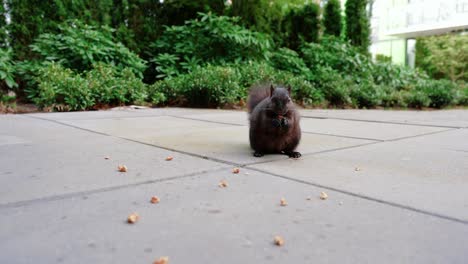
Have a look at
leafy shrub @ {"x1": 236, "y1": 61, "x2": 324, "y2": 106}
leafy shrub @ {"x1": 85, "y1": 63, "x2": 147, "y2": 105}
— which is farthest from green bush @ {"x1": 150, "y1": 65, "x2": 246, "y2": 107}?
leafy shrub @ {"x1": 85, "y1": 63, "x2": 147, "y2": 105}

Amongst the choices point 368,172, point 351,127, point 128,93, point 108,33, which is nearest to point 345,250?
point 368,172

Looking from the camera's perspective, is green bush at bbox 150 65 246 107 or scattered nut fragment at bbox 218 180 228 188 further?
green bush at bbox 150 65 246 107

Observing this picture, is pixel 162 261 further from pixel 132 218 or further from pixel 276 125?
pixel 276 125

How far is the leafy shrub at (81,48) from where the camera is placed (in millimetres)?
7383

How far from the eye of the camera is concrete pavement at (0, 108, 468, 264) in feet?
4.20

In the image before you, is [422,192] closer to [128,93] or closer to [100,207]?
[100,207]

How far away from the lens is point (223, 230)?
145 cm

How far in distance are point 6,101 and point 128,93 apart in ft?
6.59

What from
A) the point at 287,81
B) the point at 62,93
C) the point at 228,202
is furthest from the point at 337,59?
the point at 228,202

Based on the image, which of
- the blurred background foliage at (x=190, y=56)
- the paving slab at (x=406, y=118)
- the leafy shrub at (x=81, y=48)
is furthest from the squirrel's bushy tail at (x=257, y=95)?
the leafy shrub at (x=81, y=48)

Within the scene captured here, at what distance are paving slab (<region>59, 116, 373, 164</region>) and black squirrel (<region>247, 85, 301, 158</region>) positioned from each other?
0.08 meters

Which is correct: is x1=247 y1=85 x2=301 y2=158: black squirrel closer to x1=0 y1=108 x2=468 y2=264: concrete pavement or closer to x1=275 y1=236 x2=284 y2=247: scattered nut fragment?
x1=0 y1=108 x2=468 y2=264: concrete pavement

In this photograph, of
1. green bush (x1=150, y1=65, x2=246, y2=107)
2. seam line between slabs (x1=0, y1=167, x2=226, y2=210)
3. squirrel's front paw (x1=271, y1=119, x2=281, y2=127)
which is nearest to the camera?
seam line between slabs (x1=0, y1=167, x2=226, y2=210)

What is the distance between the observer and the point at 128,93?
7137mm
